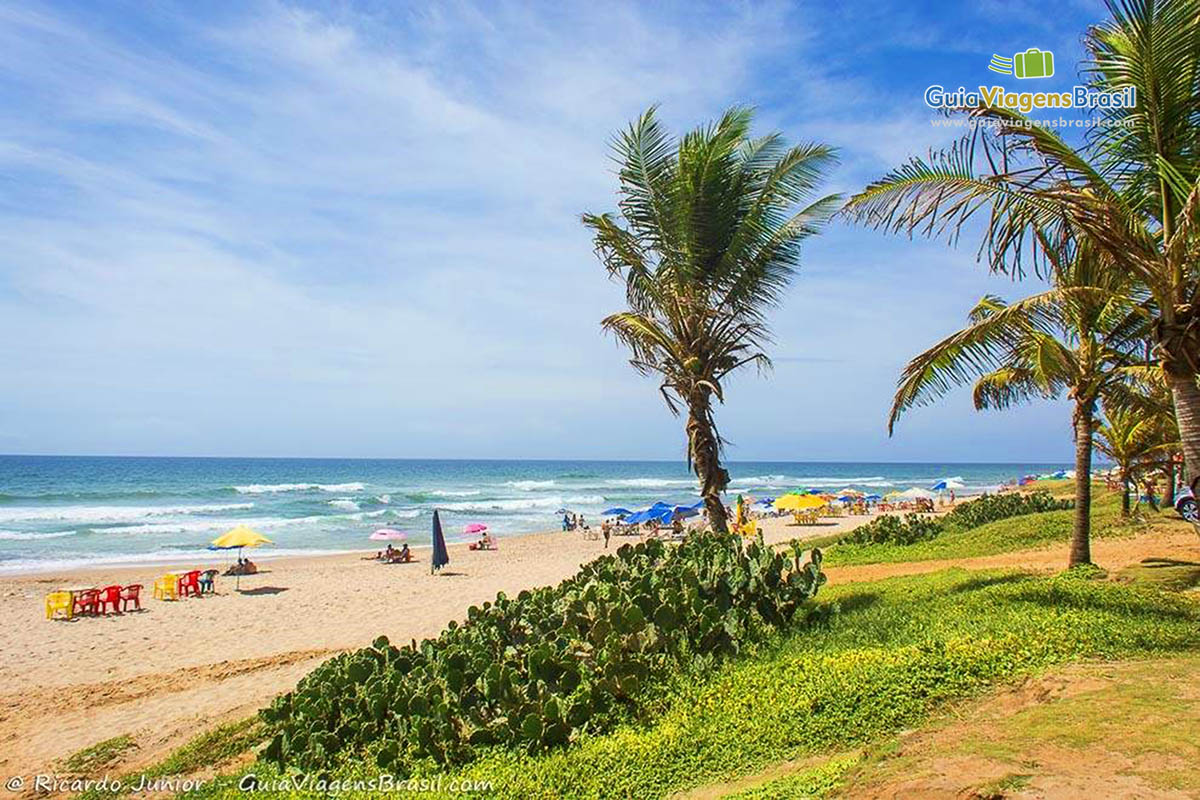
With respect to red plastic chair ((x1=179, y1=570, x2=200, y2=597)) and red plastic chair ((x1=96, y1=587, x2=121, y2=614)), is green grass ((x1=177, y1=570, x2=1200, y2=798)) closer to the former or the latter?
red plastic chair ((x1=96, y1=587, x2=121, y2=614))

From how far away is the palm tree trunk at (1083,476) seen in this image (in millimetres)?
9398

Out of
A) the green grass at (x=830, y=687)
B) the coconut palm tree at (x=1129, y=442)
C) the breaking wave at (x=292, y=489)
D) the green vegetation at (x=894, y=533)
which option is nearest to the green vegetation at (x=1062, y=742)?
the green grass at (x=830, y=687)

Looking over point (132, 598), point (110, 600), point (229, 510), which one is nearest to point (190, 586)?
point (132, 598)

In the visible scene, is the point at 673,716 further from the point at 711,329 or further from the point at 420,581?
the point at 420,581

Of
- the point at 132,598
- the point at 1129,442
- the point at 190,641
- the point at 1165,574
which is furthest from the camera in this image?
the point at 132,598

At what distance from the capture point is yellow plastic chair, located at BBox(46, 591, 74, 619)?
16.8m

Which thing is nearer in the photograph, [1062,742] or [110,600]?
[1062,742]

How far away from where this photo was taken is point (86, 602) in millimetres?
17297

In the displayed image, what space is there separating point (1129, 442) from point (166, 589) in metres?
23.6

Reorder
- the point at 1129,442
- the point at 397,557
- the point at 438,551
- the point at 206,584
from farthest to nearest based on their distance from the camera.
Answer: the point at 397,557
the point at 438,551
the point at 206,584
the point at 1129,442

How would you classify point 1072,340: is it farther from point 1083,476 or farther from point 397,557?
point 397,557

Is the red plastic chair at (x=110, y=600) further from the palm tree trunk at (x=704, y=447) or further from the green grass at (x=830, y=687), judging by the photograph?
the palm tree trunk at (x=704, y=447)

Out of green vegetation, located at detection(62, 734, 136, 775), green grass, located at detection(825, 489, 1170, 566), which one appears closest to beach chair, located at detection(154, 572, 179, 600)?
green vegetation, located at detection(62, 734, 136, 775)

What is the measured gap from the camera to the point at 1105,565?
10.5m
